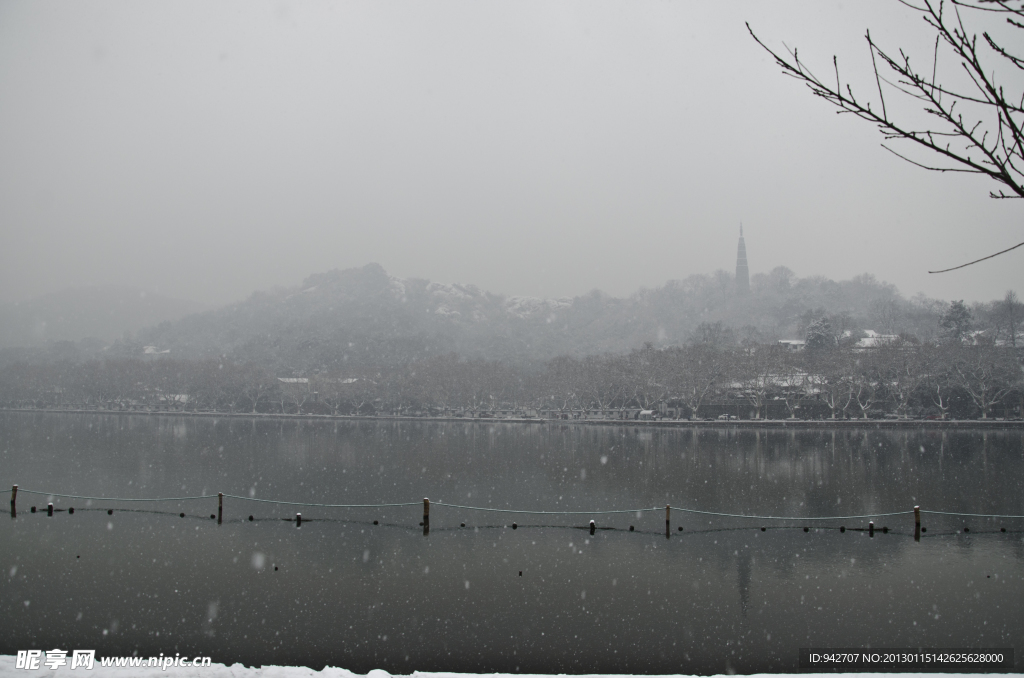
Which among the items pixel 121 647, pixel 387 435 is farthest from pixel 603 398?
pixel 121 647

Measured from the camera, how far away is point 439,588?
11.3 m

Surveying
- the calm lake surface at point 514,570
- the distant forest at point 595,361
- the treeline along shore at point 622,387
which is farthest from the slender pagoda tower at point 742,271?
the calm lake surface at point 514,570

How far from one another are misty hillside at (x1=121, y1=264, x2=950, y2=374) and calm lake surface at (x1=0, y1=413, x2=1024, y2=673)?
5587 cm

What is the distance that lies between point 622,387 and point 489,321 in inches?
3529

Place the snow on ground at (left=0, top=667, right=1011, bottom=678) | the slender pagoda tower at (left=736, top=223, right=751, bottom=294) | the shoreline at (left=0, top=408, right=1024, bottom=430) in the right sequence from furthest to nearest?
the slender pagoda tower at (left=736, top=223, right=751, bottom=294) → the shoreline at (left=0, top=408, right=1024, bottom=430) → the snow on ground at (left=0, top=667, right=1011, bottom=678)

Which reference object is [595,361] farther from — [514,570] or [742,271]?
[742,271]

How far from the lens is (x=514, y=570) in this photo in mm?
12477

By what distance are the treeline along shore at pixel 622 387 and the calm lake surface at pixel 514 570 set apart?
28.1 metres

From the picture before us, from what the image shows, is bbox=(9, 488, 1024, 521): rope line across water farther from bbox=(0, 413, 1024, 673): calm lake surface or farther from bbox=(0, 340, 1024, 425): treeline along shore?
bbox=(0, 340, 1024, 425): treeline along shore

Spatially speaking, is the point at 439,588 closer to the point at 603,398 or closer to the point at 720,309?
the point at 603,398

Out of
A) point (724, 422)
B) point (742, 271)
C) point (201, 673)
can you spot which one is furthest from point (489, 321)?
point (201, 673)

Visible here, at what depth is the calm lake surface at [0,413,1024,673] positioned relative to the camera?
8.93 meters

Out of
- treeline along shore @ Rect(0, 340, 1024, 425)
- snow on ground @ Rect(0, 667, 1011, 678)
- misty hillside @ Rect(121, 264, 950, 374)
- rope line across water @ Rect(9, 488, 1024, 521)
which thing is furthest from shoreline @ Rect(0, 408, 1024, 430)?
snow on ground @ Rect(0, 667, 1011, 678)

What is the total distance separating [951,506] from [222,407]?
7681 cm
